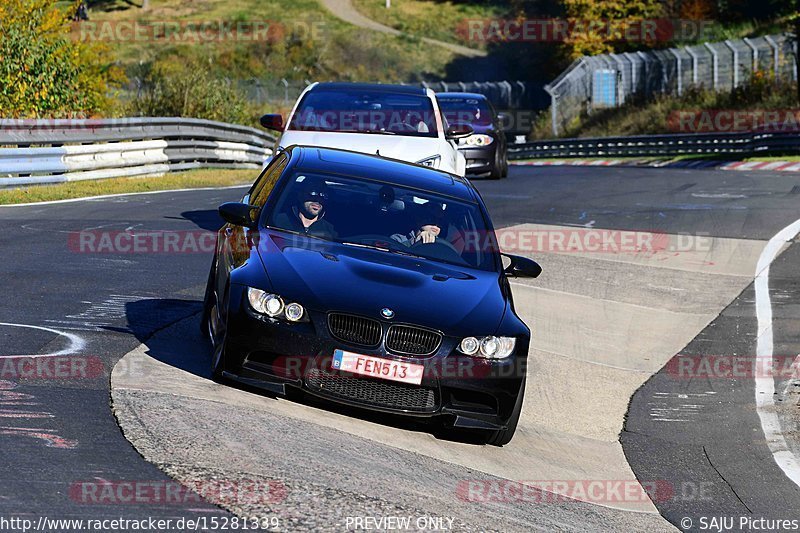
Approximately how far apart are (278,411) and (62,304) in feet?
10.9

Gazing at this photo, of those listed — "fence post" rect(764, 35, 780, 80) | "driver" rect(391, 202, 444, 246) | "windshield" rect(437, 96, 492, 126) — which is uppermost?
"driver" rect(391, 202, 444, 246)

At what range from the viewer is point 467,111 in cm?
2534

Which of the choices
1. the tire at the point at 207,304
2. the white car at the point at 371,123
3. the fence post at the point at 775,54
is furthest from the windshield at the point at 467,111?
the fence post at the point at 775,54

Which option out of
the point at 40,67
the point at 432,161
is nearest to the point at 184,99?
the point at 40,67

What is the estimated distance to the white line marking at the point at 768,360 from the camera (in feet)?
26.4

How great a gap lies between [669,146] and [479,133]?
17190 millimetres

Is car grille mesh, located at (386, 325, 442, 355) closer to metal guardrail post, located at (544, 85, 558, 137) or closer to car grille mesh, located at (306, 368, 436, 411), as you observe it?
car grille mesh, located at (306, 368, 436, 411)

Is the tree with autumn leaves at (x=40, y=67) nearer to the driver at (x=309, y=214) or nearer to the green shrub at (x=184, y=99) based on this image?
the green shrub at (x=184, y=99)

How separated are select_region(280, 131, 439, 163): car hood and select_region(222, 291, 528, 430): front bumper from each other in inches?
250

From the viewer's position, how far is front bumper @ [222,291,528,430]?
7156 mm

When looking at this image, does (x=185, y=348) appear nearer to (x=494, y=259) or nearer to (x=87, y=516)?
(x=494, y=259)

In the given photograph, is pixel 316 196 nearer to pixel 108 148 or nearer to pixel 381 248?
pixel 381 248

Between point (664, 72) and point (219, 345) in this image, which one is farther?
point (664, 72)

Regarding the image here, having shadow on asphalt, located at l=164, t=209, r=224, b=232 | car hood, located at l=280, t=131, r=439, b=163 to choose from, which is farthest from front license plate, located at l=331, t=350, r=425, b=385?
shadow on asphalt, located at l=164, t=209, r=224, b=232
